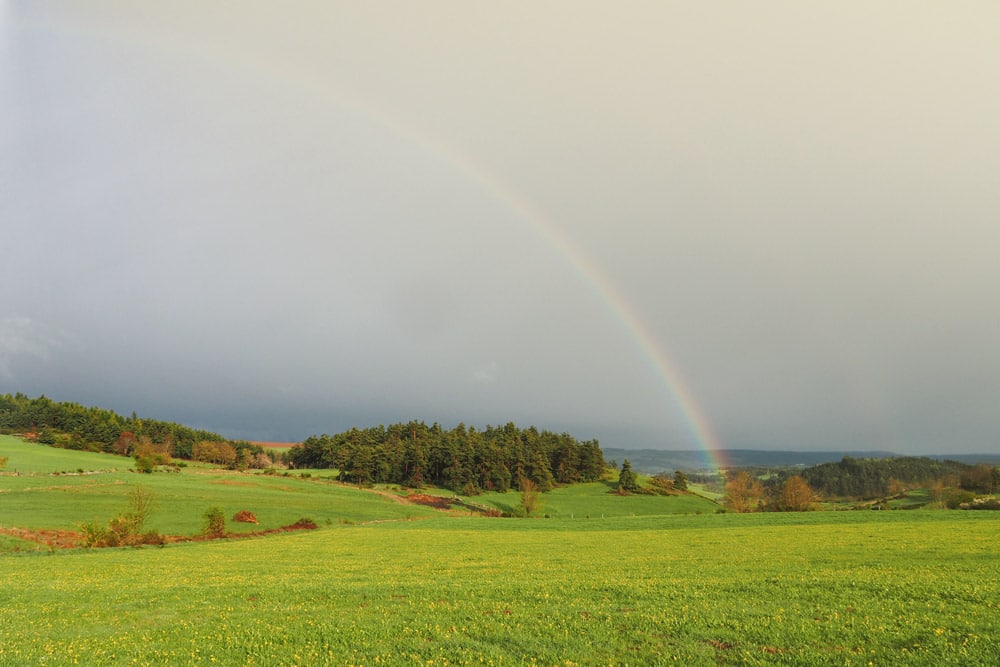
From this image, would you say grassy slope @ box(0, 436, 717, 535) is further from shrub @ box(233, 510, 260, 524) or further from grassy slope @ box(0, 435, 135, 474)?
shrub @ box(233, 510, 260, 524)

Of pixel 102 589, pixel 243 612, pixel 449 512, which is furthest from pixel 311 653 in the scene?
pixel 449 512

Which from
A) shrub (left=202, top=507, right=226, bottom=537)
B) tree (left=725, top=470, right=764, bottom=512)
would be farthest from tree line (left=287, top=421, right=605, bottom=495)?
shrub (left=202, top=507, right=226, bottom=537)

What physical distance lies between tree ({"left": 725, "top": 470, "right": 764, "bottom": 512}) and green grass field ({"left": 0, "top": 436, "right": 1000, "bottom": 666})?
75.0 meters

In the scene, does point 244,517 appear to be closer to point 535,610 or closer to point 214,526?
point 214,526

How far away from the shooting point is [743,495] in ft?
381

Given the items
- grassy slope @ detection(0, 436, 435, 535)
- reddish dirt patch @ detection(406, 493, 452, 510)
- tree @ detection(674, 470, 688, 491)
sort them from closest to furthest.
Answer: grassy slope @ detection(0, 436, 435, 535)
reddish dirt patch @ detection(406, 493, 452, 510)
tree @ detection(674, 470, 688, 491)

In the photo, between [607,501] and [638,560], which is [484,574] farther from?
[607,501]

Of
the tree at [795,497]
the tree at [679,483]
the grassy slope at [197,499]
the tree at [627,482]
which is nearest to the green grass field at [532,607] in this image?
the grassy slope at [197,499]

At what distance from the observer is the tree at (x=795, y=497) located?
105 metres

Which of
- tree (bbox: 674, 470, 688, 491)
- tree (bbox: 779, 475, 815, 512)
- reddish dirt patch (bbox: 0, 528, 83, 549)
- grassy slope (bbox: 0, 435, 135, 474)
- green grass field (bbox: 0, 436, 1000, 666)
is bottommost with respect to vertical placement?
tree (bbox: 674, 470, 688, 491)

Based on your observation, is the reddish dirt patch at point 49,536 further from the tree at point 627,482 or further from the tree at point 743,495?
the tree at point 627,482

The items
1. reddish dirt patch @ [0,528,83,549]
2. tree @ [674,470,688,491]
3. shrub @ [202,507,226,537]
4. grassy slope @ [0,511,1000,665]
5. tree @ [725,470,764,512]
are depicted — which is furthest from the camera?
tree @ [674,470,688,491]

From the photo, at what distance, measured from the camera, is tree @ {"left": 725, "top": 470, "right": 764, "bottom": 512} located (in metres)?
109

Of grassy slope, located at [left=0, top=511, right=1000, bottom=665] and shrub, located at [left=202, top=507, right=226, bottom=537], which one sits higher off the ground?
grassy slope, located at [left=0, top=511, right=1000, bottom=665]
